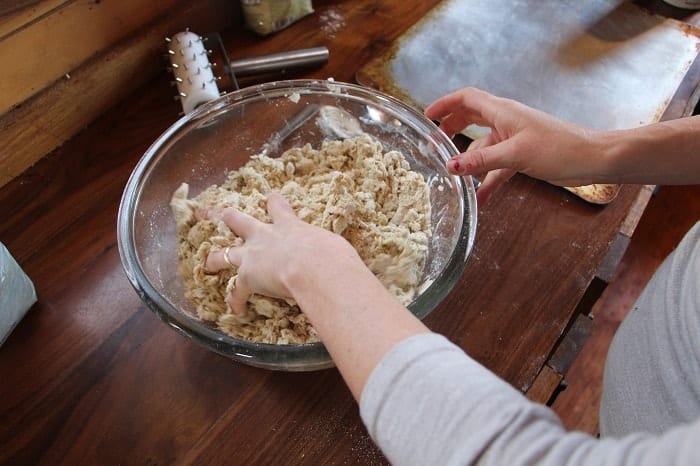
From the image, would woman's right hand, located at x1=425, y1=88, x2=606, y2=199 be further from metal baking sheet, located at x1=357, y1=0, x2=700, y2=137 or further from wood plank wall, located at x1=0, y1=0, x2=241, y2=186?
wood plank wall, located at x1=0, y1=0, x2=241, y2=186

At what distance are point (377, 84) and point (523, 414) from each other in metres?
0.78

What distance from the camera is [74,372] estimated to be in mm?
663

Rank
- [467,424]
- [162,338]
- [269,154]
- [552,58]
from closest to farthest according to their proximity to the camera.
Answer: [467,424]
[162,338]
[269,154]
[552,58]

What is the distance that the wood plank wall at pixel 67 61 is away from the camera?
79cm

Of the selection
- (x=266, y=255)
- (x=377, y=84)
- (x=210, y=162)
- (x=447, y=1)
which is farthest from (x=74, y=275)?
(x=447, y=1)

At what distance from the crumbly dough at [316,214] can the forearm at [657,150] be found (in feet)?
0.80

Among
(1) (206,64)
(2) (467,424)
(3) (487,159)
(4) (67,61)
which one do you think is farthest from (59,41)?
(2) (467,424)

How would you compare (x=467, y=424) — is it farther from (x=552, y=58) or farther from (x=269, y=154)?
(x=552, y=58)

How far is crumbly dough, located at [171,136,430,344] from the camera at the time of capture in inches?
24.1

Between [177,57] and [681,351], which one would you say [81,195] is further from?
[681,351]

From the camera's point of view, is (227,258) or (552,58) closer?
(227,258)

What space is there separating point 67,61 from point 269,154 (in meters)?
0.39

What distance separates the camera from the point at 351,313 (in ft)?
1.38

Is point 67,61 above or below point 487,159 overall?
above
